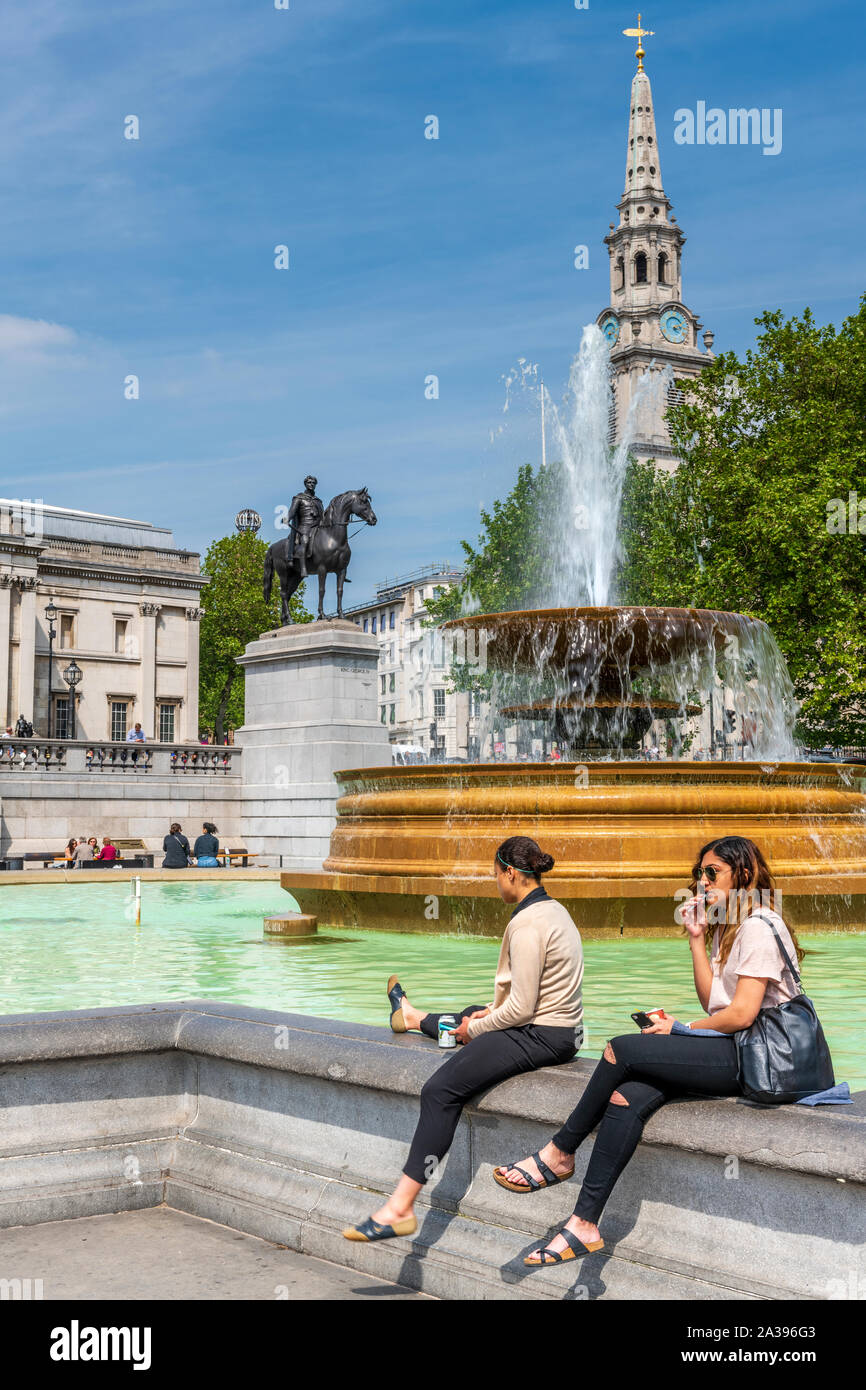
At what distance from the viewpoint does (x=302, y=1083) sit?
5.24 meters

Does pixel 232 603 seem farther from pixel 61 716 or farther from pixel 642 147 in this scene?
pixel 642 147

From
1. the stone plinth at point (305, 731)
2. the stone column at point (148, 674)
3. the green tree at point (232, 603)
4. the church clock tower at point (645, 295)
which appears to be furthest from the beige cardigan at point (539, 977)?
the church clock tower at point (645, 295)

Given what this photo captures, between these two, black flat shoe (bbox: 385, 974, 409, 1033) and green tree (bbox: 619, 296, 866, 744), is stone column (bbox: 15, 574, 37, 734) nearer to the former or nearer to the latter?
green tree (bbox: 619, 296, 866, 744)

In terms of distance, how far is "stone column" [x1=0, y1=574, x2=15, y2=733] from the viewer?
209 feet

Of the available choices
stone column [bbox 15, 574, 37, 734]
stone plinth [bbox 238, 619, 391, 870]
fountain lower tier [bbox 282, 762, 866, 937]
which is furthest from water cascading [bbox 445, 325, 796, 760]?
stone column [bbox 15, 574, 37, 734]

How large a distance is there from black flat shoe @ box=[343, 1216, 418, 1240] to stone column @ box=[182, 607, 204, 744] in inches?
2710

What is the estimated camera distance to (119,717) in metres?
71.8

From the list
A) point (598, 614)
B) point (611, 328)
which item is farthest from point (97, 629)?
point (598, 614)

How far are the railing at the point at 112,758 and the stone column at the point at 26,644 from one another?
109 ft

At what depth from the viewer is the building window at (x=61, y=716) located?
68750 millimetres

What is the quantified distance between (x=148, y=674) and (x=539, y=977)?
68376 millimetres

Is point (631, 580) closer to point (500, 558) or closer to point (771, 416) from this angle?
point (771, 416)

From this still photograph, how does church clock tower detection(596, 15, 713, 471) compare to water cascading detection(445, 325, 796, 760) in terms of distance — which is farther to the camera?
church clock tower detection(596, 15, 713, 471)

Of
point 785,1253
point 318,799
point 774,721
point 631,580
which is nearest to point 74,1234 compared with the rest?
point 785,1253
